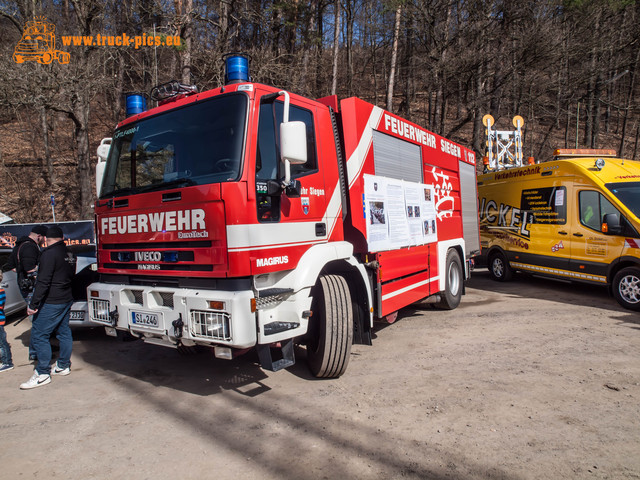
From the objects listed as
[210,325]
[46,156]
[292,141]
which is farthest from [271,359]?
[46,156]

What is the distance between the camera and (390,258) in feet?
17.4

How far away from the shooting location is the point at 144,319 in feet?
13.0

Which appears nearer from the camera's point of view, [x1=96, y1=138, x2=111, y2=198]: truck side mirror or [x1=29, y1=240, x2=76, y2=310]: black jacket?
[x1=29, y1=240, x2=76, y2=310]: black jacket

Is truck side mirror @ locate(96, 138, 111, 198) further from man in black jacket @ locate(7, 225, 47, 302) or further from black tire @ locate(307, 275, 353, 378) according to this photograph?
black tire @ locate(307, 275, 353, 378)

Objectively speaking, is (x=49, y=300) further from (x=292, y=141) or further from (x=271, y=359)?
(x=292, y=141)

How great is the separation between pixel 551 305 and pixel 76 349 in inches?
306

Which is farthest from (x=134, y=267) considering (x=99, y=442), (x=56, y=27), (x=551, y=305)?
(x=56, y=27)

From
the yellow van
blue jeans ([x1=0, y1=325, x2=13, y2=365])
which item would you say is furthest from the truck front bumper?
the yellow van

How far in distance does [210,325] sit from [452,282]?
5.33m

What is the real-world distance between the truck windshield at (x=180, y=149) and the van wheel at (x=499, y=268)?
8482 millimetres

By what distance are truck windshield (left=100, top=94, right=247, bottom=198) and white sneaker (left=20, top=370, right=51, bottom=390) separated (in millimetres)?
2053

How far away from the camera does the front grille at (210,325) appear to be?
343 centimetres

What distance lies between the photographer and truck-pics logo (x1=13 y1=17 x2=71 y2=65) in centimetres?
1277

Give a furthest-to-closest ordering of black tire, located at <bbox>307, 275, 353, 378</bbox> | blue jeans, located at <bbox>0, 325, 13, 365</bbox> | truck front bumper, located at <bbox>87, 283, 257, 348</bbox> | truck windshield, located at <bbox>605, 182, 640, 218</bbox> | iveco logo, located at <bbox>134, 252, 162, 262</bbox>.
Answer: truck windshield, located at <bbox>605, 182, 640, 218</bbox>, blue jeans, located at <bbox>0, 325, 13, 365</bbox>, black tire, located at <bbox>307, 275, 353, 378</bbox>, iveco logo, located at <bbox>134, 252, 162, 262</bbox>, truck front bumper, located at <bbox>87, 283, 257, 348</bbox>
